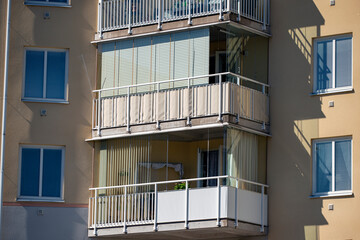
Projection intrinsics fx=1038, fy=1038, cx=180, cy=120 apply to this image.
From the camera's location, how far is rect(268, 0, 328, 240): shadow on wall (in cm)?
3375

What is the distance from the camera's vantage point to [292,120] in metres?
34.6

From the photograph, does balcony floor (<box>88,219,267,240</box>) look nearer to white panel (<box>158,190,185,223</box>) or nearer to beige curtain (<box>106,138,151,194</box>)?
white panel (<box>158,190,185,223</box>)

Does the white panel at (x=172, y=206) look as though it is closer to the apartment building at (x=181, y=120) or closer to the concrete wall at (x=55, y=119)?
the apartment building at (x=181, y=120)

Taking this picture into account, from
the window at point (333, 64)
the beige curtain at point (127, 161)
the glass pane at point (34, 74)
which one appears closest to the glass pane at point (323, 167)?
the window at point (333, 64)

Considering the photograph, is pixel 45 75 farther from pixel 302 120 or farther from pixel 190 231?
pixel 302 120

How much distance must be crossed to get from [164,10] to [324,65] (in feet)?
19.5

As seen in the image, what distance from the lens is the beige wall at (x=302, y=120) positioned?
3306 cm

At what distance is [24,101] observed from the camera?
36.5 meters

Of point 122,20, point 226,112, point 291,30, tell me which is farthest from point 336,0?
point 122,20

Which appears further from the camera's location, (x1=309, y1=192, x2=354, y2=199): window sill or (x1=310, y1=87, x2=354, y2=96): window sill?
(x1=310, y1=87, x2=354, y2=96): window sill

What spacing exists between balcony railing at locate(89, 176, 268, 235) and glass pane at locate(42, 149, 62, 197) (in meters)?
1.26

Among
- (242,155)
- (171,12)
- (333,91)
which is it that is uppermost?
(171,12)

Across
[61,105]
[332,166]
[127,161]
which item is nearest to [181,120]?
[127,161]

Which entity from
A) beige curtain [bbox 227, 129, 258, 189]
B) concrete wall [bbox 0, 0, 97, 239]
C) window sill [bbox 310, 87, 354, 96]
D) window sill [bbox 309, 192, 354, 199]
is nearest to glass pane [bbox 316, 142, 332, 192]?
window sill [bbox 309, 192, 354, 199]
